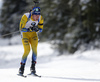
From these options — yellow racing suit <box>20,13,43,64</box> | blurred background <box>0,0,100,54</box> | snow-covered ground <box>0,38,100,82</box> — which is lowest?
snow-covered ground <box>0,38,100,82</box>

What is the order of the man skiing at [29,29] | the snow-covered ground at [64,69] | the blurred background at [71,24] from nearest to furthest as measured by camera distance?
the snow-covered ground at [64,69] → the man skiing at [29,29] → the blurred background at [71,24]

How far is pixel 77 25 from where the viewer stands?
527 inches

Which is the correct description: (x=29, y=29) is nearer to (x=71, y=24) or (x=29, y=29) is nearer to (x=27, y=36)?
(x=27, y=36)

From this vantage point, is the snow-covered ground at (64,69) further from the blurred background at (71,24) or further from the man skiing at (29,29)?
the blurred background at (71,24)

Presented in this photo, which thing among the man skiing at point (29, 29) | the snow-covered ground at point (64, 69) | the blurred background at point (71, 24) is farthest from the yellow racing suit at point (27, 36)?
the blurred background at point (71, 24)

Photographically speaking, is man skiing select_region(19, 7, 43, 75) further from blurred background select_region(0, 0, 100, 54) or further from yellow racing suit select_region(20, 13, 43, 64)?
blurred background select_region(0, 0, 100, 54)

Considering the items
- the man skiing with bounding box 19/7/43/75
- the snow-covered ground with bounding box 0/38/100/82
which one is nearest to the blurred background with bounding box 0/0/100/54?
the snow-covered ground with bounding box 0/38/100/82

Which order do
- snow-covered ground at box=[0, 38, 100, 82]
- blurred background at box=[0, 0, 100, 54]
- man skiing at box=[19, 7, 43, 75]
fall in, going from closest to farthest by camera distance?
1. snow-covered ground at box=[0, 38, 100, 82]
2. man skiing at box=[19, 7, 43, 75]
3. blurred background at box=[0, 0, 100, 54]

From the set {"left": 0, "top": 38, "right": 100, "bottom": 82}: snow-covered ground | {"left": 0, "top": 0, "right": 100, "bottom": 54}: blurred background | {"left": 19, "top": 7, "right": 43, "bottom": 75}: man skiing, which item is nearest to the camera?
{"left": 0, "top": 38, "right": 100, "bottom": 82}: snow-covered ground

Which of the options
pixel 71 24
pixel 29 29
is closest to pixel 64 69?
pixel 29 29

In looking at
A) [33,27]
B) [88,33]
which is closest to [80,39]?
[88,33]

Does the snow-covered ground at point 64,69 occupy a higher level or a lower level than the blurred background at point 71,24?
lower

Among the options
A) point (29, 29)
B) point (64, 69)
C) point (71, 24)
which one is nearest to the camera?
point (29, 29)

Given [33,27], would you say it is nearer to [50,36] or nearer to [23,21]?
[23,21]
